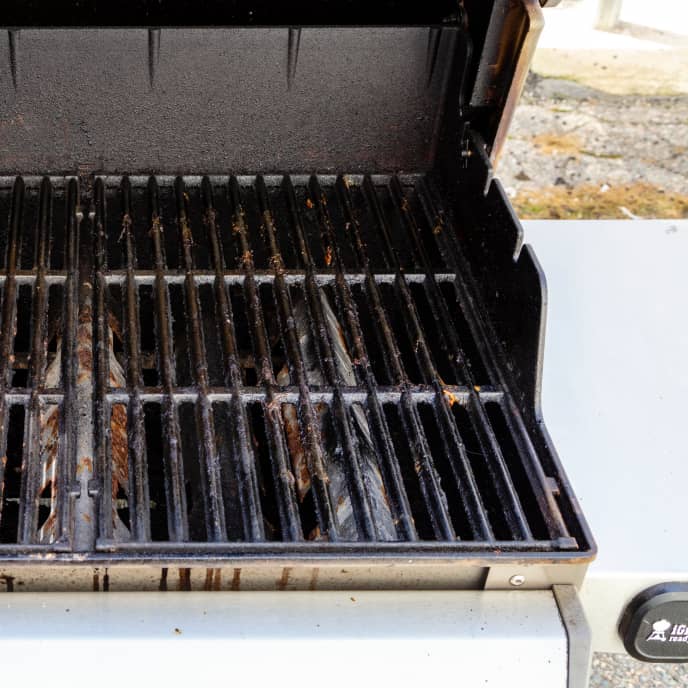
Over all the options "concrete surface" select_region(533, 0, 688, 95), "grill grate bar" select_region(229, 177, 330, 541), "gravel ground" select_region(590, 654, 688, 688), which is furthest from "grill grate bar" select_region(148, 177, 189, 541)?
"concrete surface" select_region(533, 0, 688, 95)

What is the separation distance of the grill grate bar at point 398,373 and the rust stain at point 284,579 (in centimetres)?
16

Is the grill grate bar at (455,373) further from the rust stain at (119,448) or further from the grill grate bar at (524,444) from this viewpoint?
the rust stain at (119,448)

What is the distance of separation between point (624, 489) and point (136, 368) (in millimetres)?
568

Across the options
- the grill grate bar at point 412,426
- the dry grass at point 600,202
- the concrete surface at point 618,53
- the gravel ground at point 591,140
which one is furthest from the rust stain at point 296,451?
the concrete surface at point 618,53

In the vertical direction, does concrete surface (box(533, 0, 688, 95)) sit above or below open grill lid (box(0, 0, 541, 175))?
below

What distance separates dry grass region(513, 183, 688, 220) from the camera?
10.0 feet

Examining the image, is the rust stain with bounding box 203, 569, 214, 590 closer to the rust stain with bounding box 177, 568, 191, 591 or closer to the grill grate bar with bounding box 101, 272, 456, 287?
the rust stain with bounding box 177, 568, 191, 591

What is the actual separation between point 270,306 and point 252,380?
0.11 metres

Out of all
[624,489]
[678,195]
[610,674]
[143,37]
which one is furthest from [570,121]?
[624,489]

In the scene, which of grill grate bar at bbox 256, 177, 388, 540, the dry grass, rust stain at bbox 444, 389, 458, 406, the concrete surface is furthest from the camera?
the concrete surface

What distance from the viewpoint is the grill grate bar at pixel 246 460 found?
0.91 m

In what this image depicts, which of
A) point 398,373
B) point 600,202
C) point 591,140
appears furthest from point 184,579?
point 591,140

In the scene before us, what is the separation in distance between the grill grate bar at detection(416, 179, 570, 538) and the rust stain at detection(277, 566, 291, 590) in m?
0.26

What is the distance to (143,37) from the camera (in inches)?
53.7
